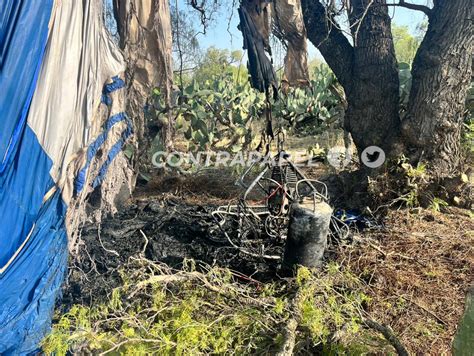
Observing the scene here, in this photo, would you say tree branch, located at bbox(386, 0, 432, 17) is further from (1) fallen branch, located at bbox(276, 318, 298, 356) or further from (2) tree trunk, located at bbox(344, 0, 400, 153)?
(1) fallen branch, located at bbox(276, 318, 298, 356)

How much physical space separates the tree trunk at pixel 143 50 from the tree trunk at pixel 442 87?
295cm

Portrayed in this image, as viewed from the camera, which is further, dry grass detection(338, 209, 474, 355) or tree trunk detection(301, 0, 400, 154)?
tree trunk detection(301, 0, 400, 154)

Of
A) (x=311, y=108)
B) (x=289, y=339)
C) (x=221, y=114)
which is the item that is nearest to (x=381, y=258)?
(x=289, y=339)

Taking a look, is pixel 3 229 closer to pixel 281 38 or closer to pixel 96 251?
pixel 96 251

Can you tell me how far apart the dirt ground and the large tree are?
809 mm

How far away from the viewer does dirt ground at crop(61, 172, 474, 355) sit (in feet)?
9.24

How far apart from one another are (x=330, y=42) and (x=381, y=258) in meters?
2.99

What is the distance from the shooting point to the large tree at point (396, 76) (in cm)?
457

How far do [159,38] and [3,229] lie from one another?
12.5 ft

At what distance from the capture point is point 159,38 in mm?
5453

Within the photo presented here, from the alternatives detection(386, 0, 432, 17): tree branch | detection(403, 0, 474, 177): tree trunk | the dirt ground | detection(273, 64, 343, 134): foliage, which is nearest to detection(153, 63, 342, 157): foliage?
detection(273, 64, 343, 134): foliage

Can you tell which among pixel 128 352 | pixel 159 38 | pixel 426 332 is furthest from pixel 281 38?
pixel 128 352

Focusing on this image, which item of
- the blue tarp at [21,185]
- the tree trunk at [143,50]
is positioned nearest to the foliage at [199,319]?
the blue tarp at [21,185]

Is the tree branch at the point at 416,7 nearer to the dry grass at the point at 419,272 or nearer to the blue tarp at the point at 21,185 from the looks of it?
the dry grass at the point at 419,272
